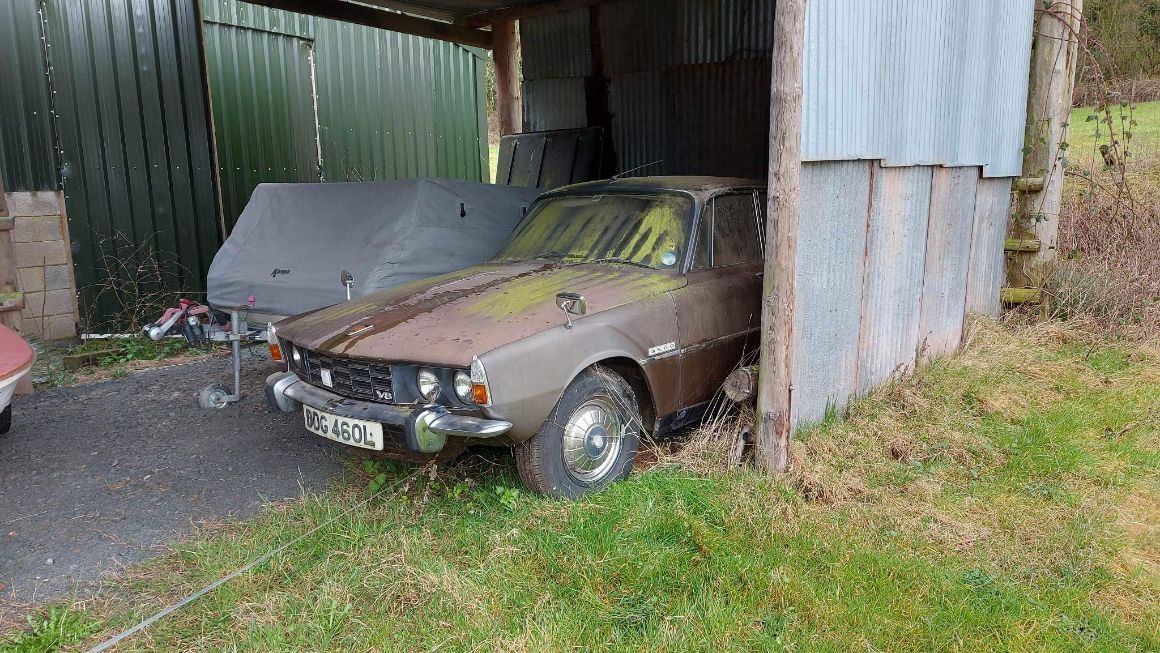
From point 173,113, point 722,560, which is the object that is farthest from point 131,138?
point 722,560

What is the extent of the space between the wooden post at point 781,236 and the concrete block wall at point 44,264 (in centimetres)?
687

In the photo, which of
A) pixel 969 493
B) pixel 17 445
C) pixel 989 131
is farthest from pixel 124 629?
pixel 989 131

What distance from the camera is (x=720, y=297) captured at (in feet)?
15.2

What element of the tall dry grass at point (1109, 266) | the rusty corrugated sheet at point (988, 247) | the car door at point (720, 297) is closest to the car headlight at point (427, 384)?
the car door at point (720, 297)

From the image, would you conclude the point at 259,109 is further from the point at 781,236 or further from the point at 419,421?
the point at 781,236

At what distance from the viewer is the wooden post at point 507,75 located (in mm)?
10289

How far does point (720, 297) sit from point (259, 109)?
24.4 feet

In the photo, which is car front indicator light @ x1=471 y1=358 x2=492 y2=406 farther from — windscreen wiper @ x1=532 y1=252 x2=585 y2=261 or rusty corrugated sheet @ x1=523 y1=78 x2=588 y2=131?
rusty corrugated sheet @ x1=523 y1=78 x2=588 y2=131

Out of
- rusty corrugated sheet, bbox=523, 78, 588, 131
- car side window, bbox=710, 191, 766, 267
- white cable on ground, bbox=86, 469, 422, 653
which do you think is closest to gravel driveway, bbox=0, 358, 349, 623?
white cable on ground, bbox=86, 469, 422, 653

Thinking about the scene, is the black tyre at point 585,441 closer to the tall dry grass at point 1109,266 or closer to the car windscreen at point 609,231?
the car windscreen at point 609,231

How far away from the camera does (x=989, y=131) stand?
650 centimetres

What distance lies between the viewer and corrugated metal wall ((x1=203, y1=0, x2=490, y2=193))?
33.6 feet

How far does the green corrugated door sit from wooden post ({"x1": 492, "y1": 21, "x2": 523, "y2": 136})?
8.02 feet

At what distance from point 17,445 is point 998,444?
6.18m
